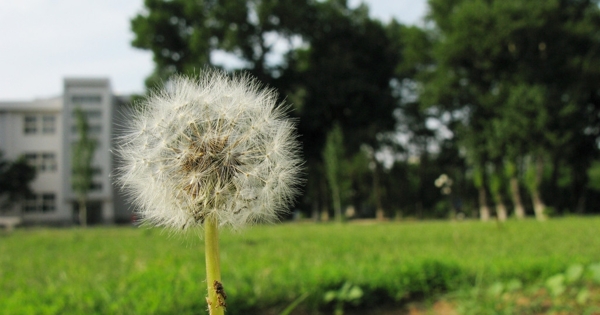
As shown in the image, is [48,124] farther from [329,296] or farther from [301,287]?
[329,296]

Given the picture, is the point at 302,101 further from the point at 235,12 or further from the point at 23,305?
the point at 23,305

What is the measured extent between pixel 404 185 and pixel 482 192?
8243mm

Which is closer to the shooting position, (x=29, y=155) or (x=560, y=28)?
(x=560, y=28)

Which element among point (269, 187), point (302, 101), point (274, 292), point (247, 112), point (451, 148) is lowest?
point (274, 292)

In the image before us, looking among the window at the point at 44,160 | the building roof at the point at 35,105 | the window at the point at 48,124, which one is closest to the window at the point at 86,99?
the building roof at the point at 35,105

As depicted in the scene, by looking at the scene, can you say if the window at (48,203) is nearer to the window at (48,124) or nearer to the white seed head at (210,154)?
the window at (48,124)

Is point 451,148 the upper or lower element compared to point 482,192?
upper

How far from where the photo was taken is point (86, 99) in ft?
151

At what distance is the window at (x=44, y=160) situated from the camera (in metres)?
46.3

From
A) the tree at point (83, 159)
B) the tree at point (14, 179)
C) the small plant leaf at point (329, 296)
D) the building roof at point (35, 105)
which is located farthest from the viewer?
the building roof at point (35, 105)

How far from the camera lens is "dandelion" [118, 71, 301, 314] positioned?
3.72 ft

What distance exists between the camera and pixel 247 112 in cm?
137

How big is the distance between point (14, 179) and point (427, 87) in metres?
32.6

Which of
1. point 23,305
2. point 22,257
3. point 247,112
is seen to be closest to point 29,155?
point 22,257
